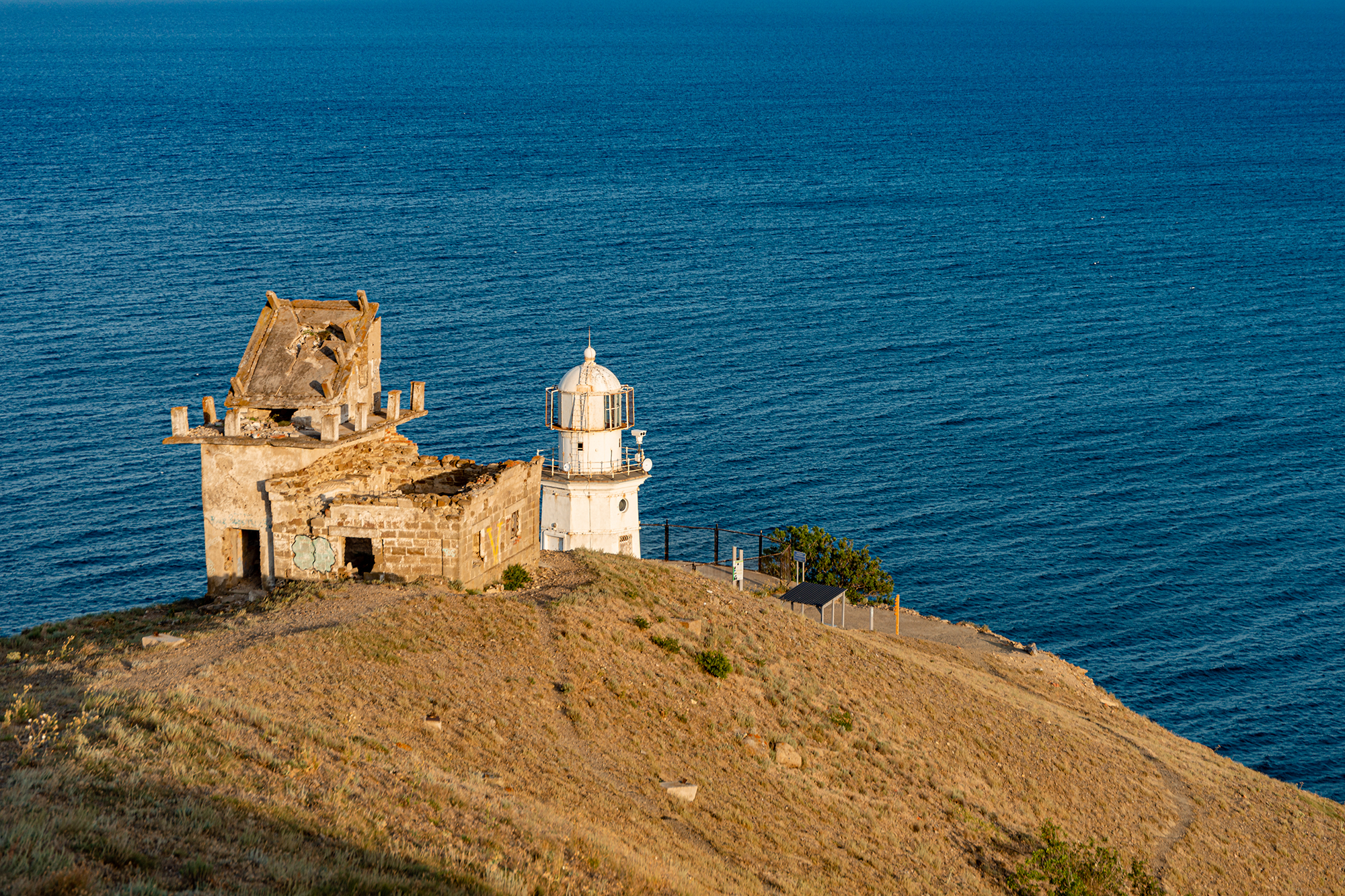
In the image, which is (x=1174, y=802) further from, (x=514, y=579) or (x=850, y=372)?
(x=850, y=372)

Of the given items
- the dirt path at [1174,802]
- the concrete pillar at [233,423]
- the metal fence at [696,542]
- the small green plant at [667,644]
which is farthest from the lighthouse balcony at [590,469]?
the dirt path at [1174,802]

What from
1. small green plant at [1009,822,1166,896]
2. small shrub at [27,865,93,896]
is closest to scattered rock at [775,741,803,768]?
small green plant at [1009,822,1166,896]

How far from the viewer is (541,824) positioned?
2372 cm

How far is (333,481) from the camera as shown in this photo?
41.2 metres

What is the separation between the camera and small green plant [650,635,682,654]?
38375mm

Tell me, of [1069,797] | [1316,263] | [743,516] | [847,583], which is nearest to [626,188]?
[1316,263]

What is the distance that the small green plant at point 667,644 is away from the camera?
3838 cm

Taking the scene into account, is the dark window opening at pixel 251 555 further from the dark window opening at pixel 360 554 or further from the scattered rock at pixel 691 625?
the scattered rock at pixel 691 625

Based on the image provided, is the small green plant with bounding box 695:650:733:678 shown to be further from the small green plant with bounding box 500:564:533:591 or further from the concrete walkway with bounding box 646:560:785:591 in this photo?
the concrete walkway with bounding box 646:560:785:591

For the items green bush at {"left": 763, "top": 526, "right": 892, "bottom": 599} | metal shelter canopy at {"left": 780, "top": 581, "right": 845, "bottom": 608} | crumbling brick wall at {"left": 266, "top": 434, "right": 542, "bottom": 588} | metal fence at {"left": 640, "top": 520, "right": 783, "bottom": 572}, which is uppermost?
crumbling brick wall at {"left": 266, "top": 434, "right": 542, "bottom": 588}

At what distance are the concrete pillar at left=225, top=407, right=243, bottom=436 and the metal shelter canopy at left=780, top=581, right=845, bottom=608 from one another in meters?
23.7

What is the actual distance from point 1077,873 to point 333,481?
2421 centimetres

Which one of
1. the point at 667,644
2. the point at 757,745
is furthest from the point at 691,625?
the point at 757,745

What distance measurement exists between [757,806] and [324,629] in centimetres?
1151
